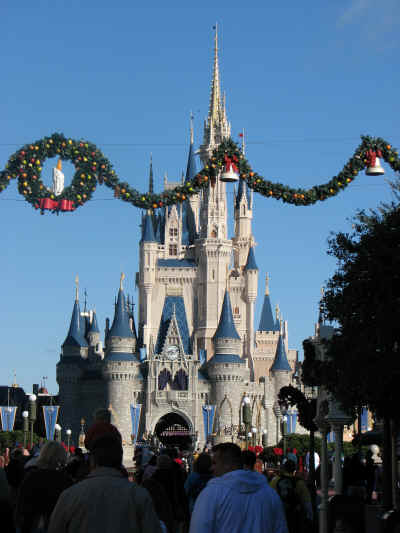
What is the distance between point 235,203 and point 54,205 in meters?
80.4

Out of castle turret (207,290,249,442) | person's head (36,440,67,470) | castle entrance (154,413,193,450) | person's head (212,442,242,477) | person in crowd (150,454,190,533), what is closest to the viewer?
person's head (212,442,242,477)

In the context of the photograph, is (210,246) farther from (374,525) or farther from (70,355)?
(374,525)

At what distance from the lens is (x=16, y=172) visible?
16766 mm

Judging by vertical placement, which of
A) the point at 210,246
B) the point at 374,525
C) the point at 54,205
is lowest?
the point at 374,525

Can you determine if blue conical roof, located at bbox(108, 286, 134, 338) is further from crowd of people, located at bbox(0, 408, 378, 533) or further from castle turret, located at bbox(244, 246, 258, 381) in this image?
crowd of people, located at bbox(0, 408, 378, 533)

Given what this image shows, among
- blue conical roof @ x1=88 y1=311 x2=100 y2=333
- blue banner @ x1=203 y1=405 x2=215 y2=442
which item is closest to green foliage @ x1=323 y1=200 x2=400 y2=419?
blue banner @ x1=203 y1=405 x2=215 y2=442

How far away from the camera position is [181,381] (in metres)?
84.4

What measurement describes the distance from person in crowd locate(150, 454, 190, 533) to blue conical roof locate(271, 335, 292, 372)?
7891cm

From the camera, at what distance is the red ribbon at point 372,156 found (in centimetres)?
1747

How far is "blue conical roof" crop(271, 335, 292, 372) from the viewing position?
8981 cm

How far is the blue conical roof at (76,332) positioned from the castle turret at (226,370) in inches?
484

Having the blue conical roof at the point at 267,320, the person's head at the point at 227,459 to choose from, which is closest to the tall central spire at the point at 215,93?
the blue conical roof at the point at 267,320

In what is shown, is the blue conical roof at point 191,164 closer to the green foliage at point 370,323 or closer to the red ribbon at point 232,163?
the green foliage at point 370,323

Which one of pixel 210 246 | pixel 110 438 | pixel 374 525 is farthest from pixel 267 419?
pixel 110 438
